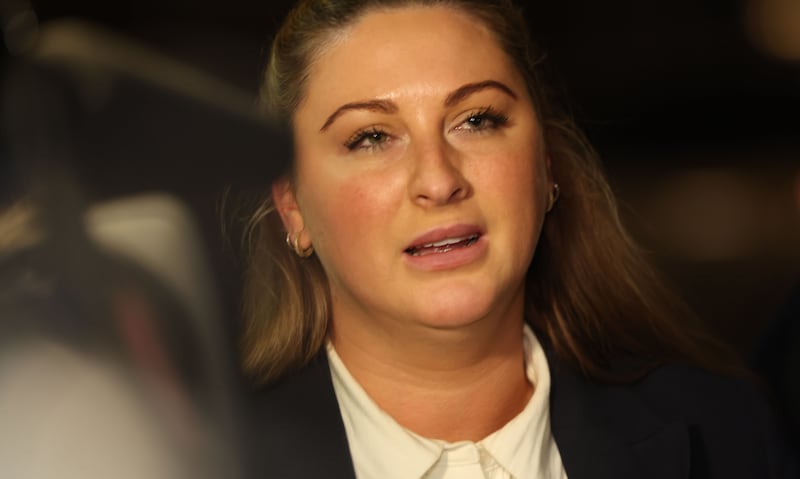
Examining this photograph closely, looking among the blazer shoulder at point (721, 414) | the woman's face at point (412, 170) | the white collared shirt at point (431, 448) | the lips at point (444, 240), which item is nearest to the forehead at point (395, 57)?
the woman's face at point (412, 170)

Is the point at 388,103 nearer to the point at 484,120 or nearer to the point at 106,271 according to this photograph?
the point at 484,120

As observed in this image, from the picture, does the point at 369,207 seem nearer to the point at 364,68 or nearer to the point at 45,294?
the point at 364,68

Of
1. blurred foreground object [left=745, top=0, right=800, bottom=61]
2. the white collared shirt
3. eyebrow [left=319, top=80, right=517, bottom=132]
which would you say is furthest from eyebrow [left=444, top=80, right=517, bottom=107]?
blurred foreground object [left=745, top=0, right=800, bottom=61]

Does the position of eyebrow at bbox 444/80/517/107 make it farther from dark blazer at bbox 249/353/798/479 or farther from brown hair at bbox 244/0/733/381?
dark blazer at bbox 249/353/798/479

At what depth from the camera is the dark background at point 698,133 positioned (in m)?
0.98

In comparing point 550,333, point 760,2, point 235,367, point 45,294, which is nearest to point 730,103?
point 760,2

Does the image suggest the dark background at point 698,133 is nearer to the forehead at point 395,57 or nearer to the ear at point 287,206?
the forehead at point 395,57

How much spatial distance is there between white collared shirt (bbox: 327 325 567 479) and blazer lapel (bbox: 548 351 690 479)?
2 centimetres

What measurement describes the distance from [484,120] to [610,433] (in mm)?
304

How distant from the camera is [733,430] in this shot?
949 mm

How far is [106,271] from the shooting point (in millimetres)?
728

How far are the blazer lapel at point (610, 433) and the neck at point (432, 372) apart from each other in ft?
0.22

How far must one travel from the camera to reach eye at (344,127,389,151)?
0.77 m

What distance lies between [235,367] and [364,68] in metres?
0.25
